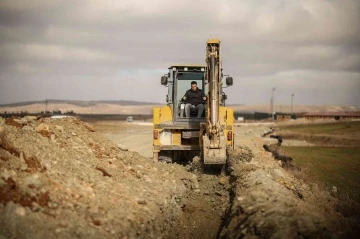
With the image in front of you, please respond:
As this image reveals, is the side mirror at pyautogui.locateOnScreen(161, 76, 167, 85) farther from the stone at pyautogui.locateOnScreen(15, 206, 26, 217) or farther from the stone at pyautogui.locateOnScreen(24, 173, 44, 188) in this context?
the stone at pyautogui.locateOnScreen(15, 206, 26, 217)

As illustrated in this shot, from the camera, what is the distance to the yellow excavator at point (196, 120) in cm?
1171

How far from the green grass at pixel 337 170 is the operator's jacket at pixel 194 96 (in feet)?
16.2

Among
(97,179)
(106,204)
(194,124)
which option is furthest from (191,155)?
(106,204)

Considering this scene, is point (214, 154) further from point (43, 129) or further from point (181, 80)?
point (43, 129)

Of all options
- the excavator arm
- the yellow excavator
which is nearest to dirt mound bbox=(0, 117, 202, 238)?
the excavator arm

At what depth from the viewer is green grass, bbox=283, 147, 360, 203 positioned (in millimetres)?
14971

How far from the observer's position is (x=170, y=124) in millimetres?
13641

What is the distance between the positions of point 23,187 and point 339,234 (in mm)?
4941

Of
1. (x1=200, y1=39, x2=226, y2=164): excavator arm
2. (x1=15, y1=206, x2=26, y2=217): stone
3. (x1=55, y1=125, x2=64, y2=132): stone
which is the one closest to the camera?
(x1=15, y1=206, x2=26, y2=217): stone

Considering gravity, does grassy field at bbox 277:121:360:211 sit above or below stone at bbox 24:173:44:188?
below

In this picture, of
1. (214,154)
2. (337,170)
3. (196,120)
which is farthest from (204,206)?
(337,170)

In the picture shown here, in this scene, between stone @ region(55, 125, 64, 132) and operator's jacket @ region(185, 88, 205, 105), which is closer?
stone @ region(55, 125, 64, 132)

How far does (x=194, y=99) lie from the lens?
540 inches

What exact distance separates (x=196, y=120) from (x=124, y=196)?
5.84m
